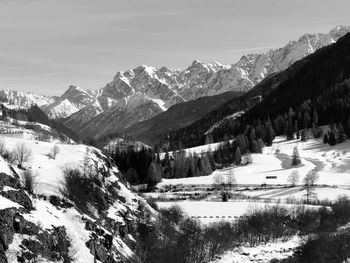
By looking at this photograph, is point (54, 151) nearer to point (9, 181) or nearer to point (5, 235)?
point (9, 181)

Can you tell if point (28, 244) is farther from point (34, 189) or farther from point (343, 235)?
point (343, 235)

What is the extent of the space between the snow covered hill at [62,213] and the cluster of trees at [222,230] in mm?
3854

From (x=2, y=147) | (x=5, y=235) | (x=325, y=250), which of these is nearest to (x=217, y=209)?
(x=325, y=250)

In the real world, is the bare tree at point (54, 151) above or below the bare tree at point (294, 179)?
above

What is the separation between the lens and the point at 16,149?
326 feet

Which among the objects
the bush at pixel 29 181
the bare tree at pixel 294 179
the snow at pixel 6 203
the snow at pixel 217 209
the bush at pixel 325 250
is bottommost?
the bush at pixel 325 250

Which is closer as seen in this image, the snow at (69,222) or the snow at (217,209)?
the snow at (69,222)

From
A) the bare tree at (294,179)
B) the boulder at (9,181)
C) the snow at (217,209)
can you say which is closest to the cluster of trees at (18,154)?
the boulder at (9,181)

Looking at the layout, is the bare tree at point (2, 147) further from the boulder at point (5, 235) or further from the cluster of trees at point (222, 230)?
the boulder at point (5, 235)

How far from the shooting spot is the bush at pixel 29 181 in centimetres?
8246

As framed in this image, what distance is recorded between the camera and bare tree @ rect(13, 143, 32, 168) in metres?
95.0

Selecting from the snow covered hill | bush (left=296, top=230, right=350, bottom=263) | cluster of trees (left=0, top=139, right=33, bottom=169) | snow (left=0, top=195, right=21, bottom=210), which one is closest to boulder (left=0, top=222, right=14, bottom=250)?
the snow covered hill

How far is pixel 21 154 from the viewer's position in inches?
3792

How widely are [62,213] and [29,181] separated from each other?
7711 millimetres
